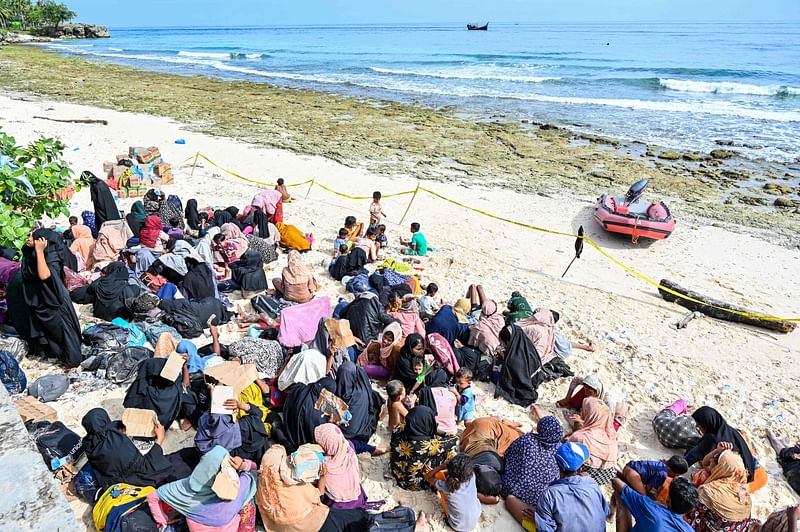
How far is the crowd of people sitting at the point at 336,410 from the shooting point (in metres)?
3.68

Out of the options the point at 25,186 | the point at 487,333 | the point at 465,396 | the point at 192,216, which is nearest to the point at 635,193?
the point at 487,333

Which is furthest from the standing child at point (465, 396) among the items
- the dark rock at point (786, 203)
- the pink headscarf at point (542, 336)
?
the dark rock at point (786, 203)

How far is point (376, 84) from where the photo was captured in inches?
1342

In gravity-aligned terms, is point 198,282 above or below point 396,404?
above

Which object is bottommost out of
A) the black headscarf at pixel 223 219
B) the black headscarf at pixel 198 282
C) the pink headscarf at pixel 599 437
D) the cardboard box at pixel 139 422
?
the pink headscarf at pixel 599 437

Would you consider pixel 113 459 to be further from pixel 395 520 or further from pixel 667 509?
pixel 667 509

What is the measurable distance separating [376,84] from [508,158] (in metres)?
20.3

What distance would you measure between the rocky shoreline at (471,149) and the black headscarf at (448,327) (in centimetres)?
820

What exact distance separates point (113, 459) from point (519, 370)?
3713mm

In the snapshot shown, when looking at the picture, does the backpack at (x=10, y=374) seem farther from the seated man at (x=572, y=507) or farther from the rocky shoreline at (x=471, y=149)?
the rocky shoreline at (x=471, y=149)

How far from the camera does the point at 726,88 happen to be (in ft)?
104

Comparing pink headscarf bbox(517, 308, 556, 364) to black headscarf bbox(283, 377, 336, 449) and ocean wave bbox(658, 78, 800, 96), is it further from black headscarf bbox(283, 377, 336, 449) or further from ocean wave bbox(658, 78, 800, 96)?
ocean wave bbox(658, 78, 800, 96)

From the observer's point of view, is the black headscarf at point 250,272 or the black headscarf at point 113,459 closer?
the black headscarf at point 113,459

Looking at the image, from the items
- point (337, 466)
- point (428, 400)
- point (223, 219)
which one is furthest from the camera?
point (223, 219)
